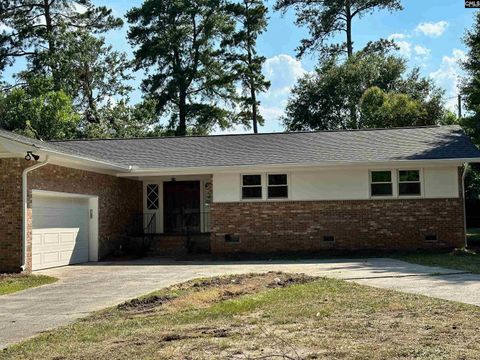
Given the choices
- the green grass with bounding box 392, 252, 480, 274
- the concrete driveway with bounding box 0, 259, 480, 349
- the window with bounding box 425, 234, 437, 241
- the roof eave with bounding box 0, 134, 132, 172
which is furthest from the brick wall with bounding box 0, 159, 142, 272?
the window with bounding box 425, 234, 437, 241

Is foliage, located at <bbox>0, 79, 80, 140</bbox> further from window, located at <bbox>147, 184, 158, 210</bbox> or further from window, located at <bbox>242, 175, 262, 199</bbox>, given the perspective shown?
window, located at <bbox>242, 175, 262, 199</bbox>

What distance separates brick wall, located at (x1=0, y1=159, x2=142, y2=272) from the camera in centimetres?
1448

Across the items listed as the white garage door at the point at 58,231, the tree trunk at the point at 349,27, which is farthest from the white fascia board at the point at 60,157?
the tree trunk at the point at 349,27

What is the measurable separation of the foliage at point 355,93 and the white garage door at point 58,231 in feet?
69.5

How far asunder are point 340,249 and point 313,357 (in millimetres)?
14126

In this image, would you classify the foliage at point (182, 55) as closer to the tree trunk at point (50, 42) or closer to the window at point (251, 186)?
the tree trunk at point (50, 42)

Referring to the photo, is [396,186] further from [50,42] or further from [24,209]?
[50,42]

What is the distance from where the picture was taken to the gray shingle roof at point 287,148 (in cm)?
1941

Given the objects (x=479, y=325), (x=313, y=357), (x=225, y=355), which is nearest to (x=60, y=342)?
(x=225, y=355)

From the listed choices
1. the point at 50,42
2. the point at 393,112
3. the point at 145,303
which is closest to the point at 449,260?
the point at 145,303

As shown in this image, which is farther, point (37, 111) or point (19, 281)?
point (37, 111)

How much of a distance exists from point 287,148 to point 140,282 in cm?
992

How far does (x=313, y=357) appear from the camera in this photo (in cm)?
551

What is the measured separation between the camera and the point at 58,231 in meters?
16.7
